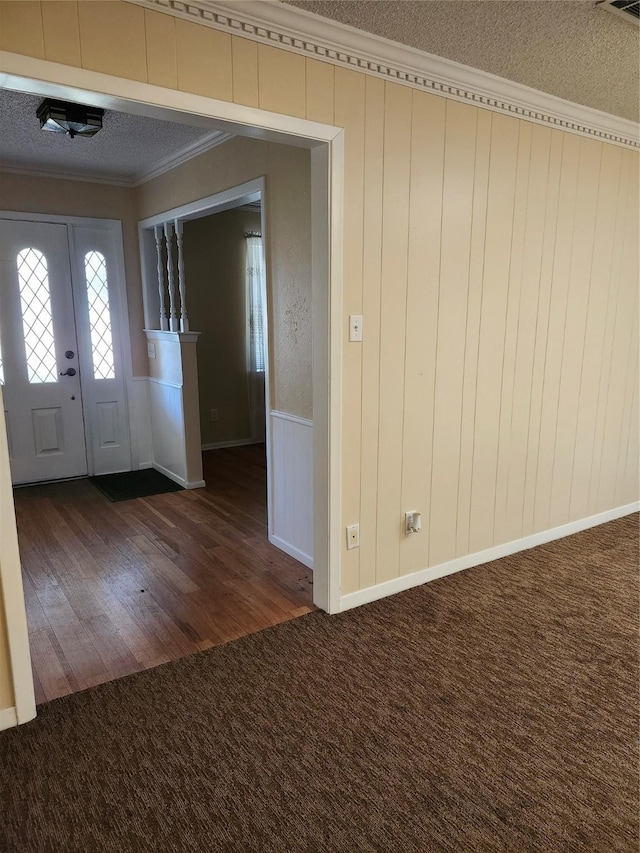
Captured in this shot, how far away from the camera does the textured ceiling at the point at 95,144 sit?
10.5 ft

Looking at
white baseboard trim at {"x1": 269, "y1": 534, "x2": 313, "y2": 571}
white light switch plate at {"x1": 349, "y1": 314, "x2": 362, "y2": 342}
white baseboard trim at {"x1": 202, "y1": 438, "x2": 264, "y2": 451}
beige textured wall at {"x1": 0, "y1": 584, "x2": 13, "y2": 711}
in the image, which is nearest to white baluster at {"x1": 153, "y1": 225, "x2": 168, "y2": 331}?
white baseboard trim at {"x1": 202, "y1": 438, "x2": 264, "y2": 451}

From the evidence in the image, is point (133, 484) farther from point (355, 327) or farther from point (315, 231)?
point (315, 231)

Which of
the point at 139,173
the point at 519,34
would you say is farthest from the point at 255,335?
the point at 519,34

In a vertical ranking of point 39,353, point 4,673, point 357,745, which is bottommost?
point 357,745

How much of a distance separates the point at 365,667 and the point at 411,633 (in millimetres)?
332

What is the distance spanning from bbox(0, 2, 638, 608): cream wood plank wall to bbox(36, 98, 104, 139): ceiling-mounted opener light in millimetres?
1433

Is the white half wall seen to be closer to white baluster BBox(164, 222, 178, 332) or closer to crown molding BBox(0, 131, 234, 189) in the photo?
white baluster BBox(164, 222, 178, 332)

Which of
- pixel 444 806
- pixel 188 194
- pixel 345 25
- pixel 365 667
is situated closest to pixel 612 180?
pixel 345 25

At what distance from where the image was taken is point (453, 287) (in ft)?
9.10

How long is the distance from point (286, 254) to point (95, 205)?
2563 millimetres

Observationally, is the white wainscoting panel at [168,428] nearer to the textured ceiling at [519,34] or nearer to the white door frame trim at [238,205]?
the white door frame trim at [238,205]

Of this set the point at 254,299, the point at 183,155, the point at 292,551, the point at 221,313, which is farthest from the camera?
the point at 254,299

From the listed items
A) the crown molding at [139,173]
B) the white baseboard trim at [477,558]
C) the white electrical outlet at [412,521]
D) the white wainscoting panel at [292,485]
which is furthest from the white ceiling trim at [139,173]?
the white baseboard trim at [477,558]

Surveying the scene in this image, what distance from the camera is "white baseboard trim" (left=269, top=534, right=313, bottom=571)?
318 centimetres
